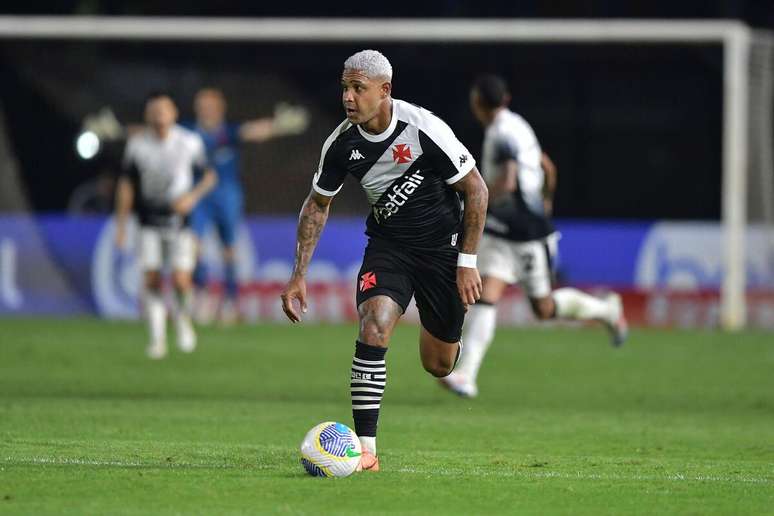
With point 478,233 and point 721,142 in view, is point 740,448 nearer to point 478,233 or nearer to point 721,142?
point 478,233

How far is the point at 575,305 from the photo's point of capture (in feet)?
47.1

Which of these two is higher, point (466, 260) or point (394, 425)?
point (466, 260)

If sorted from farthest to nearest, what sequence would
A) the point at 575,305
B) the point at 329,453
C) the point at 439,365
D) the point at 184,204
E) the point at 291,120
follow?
1. the point at 291,120
2. the point at 184,204
3. the point at 575,305
4. the point at 439,365
5. the point at 329,453

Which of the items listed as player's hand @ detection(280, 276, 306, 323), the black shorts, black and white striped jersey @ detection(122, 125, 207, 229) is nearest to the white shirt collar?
the black shorts

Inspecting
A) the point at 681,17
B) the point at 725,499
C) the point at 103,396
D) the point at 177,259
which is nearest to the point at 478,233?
the point at 725,499

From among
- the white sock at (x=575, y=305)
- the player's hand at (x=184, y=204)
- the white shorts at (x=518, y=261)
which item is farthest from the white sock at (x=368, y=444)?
the player's hand at (x=184, y=204)

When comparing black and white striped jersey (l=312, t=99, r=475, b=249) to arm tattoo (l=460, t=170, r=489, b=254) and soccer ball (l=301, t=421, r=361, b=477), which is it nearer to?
arm tattoo (l=460, t=170, r=489, b=254)

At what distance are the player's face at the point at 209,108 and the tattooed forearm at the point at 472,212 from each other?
40.8 ft

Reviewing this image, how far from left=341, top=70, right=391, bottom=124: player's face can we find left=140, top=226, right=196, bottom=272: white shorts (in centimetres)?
842

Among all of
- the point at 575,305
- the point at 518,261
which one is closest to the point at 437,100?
the point at 575,305

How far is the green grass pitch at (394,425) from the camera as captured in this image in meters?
7.54

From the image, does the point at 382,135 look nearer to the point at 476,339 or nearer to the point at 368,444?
the point at 368,444

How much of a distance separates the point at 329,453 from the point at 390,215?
1.62m

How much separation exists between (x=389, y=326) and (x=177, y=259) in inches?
342
